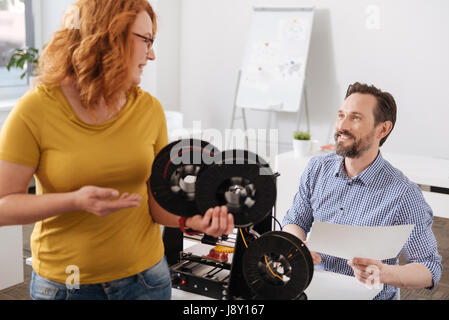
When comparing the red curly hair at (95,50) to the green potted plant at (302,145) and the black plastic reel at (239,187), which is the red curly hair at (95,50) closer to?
the black plastic reel at (239,187)

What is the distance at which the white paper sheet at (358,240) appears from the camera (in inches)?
54.0

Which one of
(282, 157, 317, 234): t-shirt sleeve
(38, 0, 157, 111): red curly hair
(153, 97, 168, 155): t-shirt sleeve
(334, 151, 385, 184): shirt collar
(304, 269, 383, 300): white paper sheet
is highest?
(38, 0, 157, 111): red curly hair

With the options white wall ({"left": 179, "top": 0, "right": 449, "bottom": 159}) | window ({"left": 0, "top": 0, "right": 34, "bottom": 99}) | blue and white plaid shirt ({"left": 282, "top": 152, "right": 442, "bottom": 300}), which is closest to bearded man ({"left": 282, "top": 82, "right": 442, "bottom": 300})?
blue and white plaid shirt ({"left": 282, "top": 152, "right": 442, "bottom": 300})

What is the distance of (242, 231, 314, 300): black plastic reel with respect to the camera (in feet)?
3.96

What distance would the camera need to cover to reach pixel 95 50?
3.29 ft

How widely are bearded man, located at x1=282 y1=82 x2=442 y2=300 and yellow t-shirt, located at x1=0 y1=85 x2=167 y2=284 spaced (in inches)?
28.1

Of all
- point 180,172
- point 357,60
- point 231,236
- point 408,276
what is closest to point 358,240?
Answer: point 408,276

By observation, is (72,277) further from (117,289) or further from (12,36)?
(12,36)

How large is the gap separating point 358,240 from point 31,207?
85 cm

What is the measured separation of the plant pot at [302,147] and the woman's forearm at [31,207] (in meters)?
2.90

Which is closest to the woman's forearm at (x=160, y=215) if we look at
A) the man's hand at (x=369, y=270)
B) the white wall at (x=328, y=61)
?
the man's hand at (x=369, y=270)

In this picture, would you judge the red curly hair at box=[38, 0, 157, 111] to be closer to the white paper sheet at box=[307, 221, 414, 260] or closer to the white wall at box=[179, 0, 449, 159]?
the white paper sheet at box=[307, 221, 414, 260]

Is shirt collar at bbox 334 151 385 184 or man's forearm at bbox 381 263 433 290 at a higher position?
shirt collar at bbox 334 151 385 184
